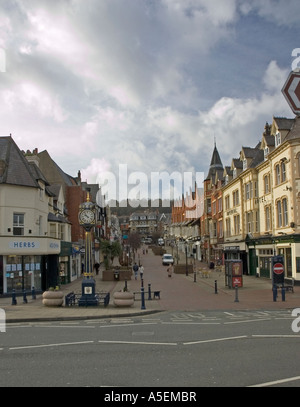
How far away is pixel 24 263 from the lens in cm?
2753

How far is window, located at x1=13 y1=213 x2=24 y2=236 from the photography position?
2725 centimetres

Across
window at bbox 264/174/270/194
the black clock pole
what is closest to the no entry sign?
the black clock pole

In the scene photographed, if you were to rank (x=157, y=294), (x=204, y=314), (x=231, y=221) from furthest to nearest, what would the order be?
(x=231, y=221) → (x=157, y=294) → (x=204, y=314)

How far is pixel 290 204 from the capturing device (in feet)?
101

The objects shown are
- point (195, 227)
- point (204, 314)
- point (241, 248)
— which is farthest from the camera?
point (195, 227)

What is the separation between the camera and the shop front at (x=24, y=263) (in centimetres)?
2630

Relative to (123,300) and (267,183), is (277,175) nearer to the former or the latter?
(267,183)

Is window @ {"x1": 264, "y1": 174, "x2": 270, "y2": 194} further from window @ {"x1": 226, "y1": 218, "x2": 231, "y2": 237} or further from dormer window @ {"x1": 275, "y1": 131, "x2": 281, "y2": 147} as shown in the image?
window @ {"x1": 226, "y1": 218, "x2": 231, "y2": 237}

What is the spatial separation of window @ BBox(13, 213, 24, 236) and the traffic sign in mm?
25580

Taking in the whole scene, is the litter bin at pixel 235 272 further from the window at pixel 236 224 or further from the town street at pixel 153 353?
the window at pixel 236 224

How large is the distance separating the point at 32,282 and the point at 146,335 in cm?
1697
